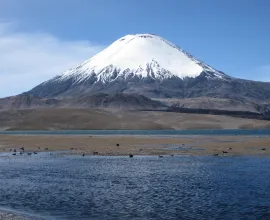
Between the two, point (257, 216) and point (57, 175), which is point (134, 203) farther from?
point (57, 175)

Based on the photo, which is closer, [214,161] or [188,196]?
[188,196]

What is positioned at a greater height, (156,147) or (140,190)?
(156,147)

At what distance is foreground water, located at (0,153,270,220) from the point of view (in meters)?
23.0

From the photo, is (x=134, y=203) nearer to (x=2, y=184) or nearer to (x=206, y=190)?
(x=206, y=190)

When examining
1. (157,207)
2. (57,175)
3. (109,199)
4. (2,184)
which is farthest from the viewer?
(57,175)

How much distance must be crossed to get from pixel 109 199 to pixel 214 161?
22.7 m

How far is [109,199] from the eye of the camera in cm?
2631

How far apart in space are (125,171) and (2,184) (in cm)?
1093

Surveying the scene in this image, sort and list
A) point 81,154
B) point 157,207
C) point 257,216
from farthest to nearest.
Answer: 1. point 81,154
2. point 157,207
3. point 257,216

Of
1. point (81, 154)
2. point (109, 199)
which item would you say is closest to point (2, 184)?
point (109, 199)

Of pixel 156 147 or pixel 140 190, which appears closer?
pixel 140 190

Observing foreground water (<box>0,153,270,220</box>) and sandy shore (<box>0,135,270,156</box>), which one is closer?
foreground water (<box>0,153,270,220</box>)

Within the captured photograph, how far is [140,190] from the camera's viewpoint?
2905cm

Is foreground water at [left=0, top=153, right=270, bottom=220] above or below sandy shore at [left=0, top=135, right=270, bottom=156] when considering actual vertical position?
below
